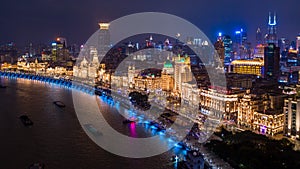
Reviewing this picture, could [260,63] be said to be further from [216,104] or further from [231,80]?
[216,104]

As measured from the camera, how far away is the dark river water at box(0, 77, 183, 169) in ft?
16.0

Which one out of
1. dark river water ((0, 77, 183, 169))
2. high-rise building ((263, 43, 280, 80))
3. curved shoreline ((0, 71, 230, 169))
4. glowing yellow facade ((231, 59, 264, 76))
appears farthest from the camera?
glowing yellow facade ((231, 59, 264, 76))

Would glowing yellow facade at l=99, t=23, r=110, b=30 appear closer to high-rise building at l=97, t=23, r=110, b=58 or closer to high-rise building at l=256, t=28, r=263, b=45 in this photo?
high-rise building at l=97, t=23, r=110, b=58

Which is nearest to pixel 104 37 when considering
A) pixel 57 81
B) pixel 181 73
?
pixel 57 81

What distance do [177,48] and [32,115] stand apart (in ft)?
38.8

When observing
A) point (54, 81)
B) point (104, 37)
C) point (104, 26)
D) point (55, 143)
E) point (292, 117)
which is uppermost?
point (104, 26)

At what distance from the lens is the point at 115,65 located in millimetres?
17656

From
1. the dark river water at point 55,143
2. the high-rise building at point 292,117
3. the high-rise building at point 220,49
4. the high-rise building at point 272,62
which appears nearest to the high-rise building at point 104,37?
the high-rise building at point 220,49

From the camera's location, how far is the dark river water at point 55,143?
16.0ft

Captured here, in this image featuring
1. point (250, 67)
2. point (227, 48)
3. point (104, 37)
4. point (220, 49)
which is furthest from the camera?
point (104, 37)

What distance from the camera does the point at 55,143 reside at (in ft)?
18.9

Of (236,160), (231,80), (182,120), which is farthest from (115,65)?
(236,160)

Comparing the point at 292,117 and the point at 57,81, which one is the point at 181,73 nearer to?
the point at 292,117

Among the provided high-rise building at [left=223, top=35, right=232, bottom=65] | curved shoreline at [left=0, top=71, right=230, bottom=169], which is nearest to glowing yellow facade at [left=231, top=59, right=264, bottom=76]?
high-rise building at [left=223, top=35, right=232, bottom=65]
